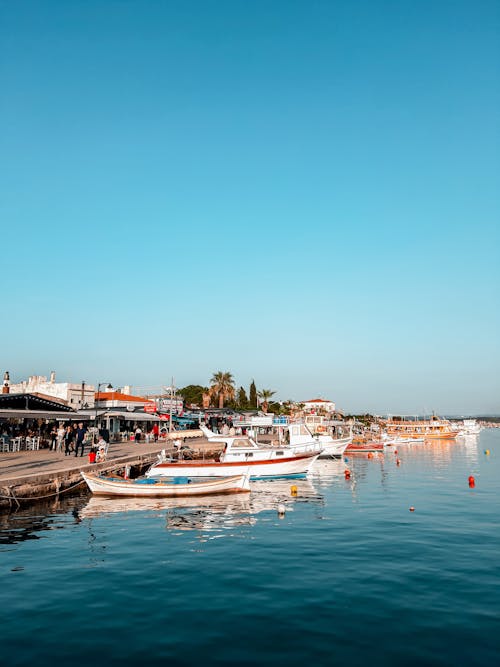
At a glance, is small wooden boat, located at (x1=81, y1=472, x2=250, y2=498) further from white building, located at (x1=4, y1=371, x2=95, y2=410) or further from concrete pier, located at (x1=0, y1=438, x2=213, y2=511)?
white building, located at (x1=4, y1=371, x2=95, y2=410)

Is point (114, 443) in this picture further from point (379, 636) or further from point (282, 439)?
point (379, 636)

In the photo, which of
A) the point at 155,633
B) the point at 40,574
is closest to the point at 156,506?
the point at 40,574

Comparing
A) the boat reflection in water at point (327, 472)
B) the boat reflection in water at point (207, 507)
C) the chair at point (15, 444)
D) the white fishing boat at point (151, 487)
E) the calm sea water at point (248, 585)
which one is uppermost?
the chair at point (15, 444)

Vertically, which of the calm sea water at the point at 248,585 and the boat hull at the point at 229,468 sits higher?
the boat hull at the point at 229,468

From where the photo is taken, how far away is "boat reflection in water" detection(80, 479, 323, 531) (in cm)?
2162

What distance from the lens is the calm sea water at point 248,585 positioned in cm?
979

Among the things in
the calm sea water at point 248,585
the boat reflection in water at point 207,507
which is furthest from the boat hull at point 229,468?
the calm sea water at point 248,585

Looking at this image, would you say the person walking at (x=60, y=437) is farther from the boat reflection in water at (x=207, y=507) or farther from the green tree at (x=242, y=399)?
the green tree at (x=242, y=399)

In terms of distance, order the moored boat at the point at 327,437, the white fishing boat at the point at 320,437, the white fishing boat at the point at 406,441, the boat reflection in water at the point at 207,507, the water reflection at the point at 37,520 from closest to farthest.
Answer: the water reflection at the point at 37,520, the boat reflection in water at the point at 207,507, the white fishing boat at the point at 320,437, the moored boat at the point at 327,437, the white fishing boat at the point at 406,441

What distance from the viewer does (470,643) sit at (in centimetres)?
1000

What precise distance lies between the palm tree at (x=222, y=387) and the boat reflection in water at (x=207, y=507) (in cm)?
7193

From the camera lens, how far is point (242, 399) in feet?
403

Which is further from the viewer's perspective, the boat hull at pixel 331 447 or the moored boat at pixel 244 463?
the boat hull at pixel 331 447

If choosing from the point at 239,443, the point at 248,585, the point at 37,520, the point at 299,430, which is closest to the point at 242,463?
the point at 239,443
